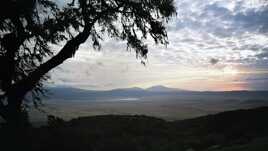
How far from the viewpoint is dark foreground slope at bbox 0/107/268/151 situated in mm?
17438

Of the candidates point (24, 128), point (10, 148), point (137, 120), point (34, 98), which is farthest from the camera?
point (137, 120)

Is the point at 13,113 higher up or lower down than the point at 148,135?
higher up

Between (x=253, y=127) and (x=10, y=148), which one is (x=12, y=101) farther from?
(x=253, y=127)

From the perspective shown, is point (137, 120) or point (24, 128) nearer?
point (24, 128)

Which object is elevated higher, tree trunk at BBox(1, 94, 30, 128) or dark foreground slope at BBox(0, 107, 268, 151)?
tree trunk at BBox(1, 94, 30, 128)

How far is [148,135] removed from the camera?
77.3 feet

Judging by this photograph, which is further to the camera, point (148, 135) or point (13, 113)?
point (148, 135)

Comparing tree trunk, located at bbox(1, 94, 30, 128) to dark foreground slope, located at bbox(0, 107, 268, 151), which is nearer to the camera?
dark foreground slope, located at bbox(0, 107, 268, 151)

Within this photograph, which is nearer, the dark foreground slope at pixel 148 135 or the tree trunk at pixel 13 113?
the dark foreground slope at pixel 148 135

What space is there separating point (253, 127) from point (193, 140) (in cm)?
449

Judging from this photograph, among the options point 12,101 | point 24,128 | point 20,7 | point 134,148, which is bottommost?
point 134,148

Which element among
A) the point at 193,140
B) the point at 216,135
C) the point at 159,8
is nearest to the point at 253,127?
the point at 216,135

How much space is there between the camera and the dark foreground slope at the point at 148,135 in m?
17.4

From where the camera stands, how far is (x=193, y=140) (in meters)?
21.6
